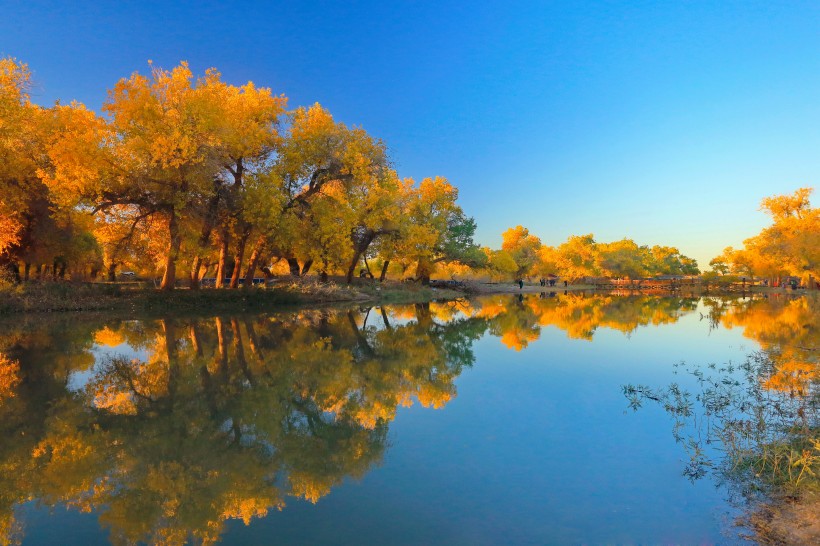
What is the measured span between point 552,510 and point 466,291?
55.2 meters

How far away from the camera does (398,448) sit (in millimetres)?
6711

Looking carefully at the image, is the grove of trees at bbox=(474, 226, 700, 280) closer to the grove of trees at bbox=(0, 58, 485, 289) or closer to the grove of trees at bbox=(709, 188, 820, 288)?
the grove of trees at bbox=(709, 188, 820, 288)

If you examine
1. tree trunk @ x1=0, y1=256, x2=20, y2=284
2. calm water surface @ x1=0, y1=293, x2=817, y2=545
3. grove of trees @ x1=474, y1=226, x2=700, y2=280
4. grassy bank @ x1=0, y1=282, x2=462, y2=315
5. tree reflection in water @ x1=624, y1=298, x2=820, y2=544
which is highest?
grove of trees @ x1=474, y1=226, x2=700, y2=280

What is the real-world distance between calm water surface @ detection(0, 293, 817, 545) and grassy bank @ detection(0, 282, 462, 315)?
36.7ft

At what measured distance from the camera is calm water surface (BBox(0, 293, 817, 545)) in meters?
4.57

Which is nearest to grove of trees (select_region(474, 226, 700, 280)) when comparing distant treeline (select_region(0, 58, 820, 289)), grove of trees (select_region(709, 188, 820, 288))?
grove of trees (select_region(709, 188, 820, 288))

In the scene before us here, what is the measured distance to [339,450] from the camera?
21.7 feet

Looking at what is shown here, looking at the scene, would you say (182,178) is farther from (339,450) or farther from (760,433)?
(760,433)

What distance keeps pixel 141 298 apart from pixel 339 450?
24.3 m

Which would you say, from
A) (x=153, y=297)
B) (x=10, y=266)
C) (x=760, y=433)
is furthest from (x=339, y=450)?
(x=10, y=266)

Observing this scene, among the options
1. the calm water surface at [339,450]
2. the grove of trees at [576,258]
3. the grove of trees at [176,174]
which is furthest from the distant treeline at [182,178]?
the grove of trees at [576,258]

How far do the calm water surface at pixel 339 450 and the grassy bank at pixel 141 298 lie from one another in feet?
36.7

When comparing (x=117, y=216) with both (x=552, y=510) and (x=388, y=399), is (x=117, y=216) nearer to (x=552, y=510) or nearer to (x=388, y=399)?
(x=388, y=399)

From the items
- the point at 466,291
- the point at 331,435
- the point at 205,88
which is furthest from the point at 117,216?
the point at 466,291
